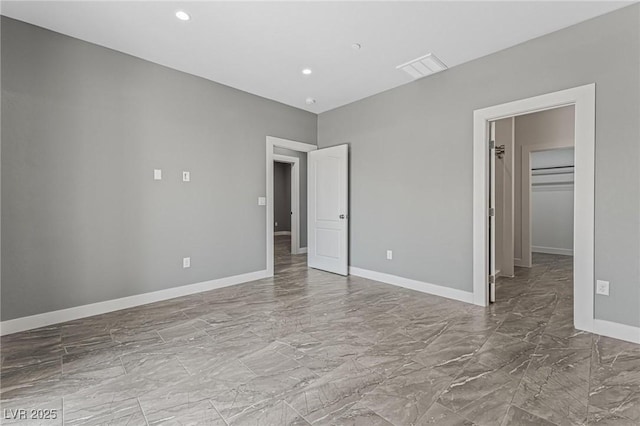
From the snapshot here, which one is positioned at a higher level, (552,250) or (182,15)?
(182,15)

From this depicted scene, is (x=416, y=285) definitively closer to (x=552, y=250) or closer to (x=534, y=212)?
(x=552, y=250)

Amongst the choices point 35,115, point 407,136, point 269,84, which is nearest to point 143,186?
point 35,115

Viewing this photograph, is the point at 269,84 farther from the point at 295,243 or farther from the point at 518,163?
the point at 518,163

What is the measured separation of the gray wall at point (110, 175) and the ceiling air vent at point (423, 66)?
2.28 m

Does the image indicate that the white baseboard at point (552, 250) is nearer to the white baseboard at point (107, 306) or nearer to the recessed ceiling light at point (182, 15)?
the white baseboard at point (107, 306)

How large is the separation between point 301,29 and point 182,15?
1.06m

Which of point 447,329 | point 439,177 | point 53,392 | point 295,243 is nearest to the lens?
point 53,392

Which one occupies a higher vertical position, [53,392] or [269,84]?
[269,84]

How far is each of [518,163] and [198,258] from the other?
5788mm

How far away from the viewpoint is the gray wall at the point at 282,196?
32.7 ft

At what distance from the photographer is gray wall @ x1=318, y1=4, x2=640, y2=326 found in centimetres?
244

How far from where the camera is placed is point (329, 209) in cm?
498

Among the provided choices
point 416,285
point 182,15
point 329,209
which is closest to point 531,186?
point 416,285

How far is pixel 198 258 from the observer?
3.82 meters
